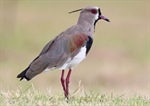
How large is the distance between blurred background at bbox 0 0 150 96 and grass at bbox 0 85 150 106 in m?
3.08

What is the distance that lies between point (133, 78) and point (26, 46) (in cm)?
948

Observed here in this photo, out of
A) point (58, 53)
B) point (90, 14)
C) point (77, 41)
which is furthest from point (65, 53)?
point (90, 14)

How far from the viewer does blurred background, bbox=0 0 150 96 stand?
727 inches

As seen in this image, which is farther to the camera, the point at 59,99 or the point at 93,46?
the point at 93,46

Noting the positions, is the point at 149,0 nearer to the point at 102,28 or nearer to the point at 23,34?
the point at 102,28

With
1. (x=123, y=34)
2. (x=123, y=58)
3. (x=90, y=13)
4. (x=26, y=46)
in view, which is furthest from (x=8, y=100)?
(x=123, y=34)

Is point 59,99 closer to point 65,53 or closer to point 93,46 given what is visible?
point 65,53

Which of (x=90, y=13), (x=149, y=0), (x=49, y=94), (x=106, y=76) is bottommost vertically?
(x=149, y=0)

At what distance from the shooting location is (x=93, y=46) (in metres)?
26.6

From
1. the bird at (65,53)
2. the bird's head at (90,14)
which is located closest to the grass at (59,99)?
the bird at (65,53)

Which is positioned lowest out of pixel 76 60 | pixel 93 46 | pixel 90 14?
pixel 93 46

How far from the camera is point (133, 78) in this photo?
18.6 metres

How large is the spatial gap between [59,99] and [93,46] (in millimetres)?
18217

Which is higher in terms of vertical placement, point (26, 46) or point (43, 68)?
point (43, 68)
